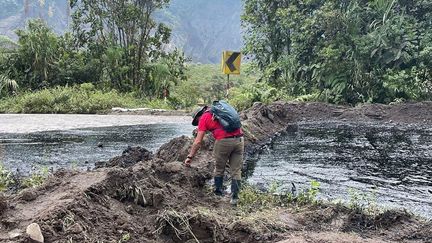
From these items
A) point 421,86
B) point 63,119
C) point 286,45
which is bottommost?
point 63,119

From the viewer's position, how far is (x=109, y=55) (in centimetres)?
2794

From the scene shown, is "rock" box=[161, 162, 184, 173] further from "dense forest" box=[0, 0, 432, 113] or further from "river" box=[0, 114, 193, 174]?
"dense forest" box=[0, 0, 432, 113]

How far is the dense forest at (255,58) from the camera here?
902 inches

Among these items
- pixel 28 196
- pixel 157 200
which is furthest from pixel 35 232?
pixel 157 200

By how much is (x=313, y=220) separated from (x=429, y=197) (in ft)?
8.17

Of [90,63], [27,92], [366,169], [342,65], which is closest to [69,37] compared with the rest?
[90,63]

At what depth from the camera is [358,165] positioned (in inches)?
406

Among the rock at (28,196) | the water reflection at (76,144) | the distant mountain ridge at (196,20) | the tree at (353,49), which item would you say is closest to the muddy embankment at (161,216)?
the rock at (28,196)

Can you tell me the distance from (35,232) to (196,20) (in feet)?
332

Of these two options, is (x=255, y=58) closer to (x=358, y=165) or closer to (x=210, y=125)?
(x=358, y=165)

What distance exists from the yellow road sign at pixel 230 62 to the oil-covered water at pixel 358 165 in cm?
286

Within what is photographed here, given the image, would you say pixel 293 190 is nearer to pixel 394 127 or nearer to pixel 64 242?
pixel 64 242

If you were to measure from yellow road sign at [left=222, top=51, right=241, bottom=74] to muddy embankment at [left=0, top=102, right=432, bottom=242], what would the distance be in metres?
9.23

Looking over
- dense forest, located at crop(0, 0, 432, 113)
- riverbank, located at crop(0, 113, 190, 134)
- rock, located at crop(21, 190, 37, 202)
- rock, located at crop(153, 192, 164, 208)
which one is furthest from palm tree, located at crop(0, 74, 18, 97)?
rock, located at crop(153, 192, 164, 208)
